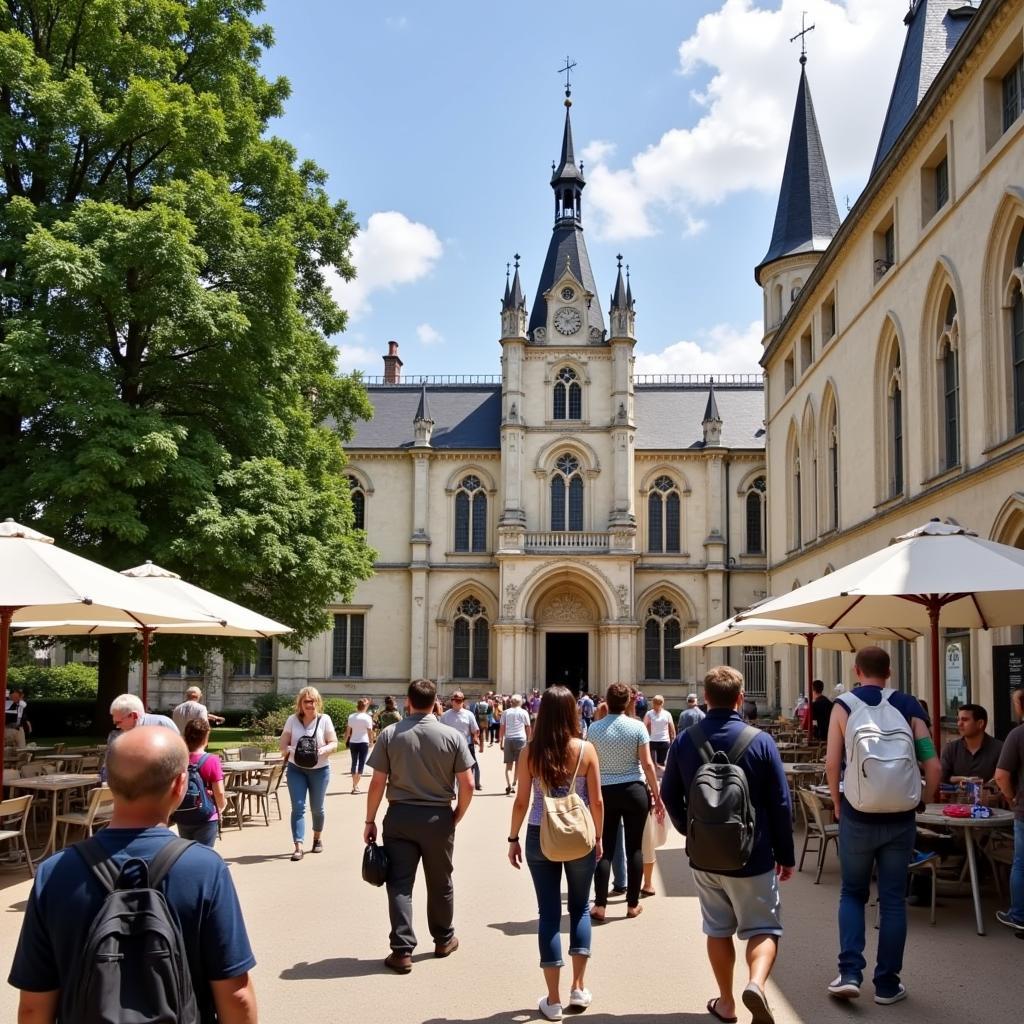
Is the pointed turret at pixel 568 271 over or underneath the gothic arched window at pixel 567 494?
over

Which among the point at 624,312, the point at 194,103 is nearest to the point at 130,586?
the point at 194,103

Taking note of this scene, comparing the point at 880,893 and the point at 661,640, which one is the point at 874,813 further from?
the point at 661,640

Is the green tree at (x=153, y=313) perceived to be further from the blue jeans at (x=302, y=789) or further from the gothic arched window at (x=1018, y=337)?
the gothic arched window at (x=1018, y=337)

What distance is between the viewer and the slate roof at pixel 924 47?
23625 mm

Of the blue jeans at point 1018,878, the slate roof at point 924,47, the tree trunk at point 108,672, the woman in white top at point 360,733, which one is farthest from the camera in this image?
the slate roof at point 924,47

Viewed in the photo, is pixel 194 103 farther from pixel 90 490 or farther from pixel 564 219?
pixel 564 219

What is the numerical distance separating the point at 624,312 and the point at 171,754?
41.0 metres

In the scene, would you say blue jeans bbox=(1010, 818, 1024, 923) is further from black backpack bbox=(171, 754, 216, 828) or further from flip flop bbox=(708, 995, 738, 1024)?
black backpack bbox=(171, 754, 216, 828)

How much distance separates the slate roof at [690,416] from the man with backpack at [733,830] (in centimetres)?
3798

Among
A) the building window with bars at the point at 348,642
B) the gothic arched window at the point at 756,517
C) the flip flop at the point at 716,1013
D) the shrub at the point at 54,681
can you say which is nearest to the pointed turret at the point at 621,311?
the gothic arched window at the point at 756,517

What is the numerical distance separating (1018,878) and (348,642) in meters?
38.1

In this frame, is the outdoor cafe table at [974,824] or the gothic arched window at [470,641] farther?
the gothic arched window at [470,641]

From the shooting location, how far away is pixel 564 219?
46875 millimetres

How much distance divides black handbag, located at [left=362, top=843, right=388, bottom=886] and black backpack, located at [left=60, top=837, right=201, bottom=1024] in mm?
4299
